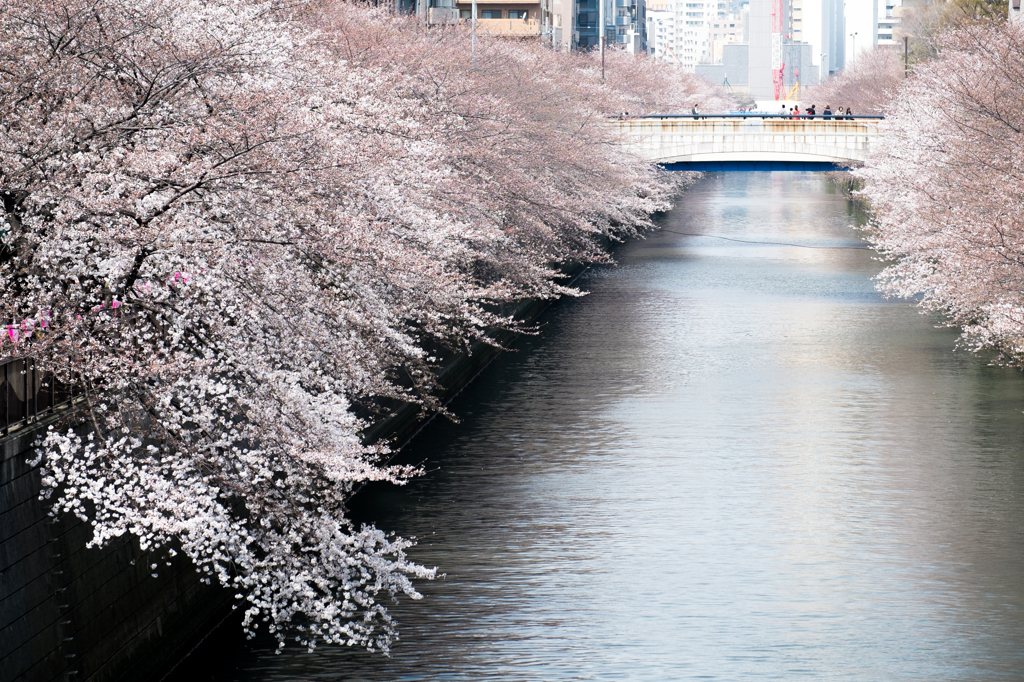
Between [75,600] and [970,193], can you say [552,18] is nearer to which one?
[970,193]

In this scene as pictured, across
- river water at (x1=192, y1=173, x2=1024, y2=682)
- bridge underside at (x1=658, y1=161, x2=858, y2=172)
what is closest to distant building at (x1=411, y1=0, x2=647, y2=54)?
bridge underside at (x1=658, y1=161, x2=858, y2=172)

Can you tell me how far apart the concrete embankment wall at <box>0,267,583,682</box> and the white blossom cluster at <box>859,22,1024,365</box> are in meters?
17.8

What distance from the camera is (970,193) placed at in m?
31.6

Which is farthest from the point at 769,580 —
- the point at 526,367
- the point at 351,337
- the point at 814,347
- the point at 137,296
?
the point at 814,347

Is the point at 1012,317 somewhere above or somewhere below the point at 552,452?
above

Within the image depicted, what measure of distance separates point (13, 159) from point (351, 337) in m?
4.80

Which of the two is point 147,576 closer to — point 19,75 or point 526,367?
point 19,75

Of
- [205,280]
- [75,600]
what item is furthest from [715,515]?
[75,600]

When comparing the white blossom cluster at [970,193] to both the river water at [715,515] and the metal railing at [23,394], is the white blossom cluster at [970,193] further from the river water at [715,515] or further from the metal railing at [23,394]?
the metal railing at [23,394]

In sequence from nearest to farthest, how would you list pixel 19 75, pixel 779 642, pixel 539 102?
pixel 19 75 < pixel 779 642 < pixel 539 102

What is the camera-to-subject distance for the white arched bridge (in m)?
66.1

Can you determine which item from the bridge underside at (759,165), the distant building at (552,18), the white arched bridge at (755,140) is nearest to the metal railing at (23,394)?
the distant building at (552,18)

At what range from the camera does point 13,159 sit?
38.1 feet

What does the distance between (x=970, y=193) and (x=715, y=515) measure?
49.2 feet
